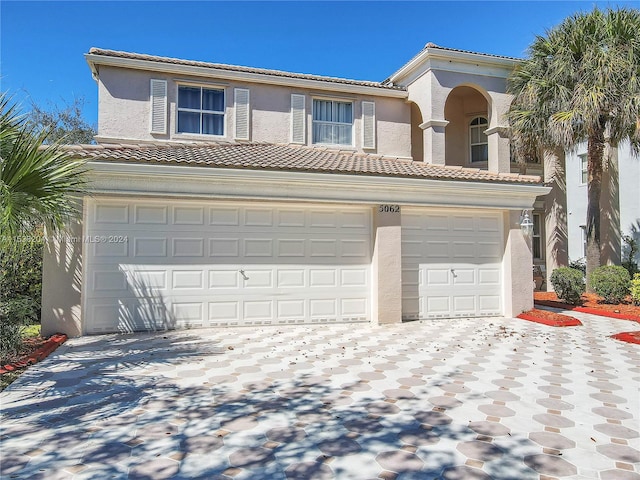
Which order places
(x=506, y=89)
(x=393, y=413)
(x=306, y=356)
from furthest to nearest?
(x=506, y=89)
(x=306, y=356)
(x=393, y=413)

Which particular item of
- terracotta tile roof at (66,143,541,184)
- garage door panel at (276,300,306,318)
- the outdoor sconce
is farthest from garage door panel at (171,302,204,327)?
the outdoor sconce

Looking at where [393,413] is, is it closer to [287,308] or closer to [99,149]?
[287,308]

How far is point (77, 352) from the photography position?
7496 mm

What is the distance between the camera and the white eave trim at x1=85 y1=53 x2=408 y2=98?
42.1 ft

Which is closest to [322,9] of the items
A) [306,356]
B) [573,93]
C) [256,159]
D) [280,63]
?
[280,63]

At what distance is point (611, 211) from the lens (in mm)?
17984

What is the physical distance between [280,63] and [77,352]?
1204cm

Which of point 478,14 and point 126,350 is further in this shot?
point 478,14

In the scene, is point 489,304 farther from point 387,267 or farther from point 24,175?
point 24,175

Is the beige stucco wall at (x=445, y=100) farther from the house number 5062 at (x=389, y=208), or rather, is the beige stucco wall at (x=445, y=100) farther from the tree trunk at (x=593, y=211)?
the house number 5062 at (x=389, y=208)

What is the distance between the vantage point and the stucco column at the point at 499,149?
15438mm

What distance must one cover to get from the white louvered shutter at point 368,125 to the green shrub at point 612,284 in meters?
8.74

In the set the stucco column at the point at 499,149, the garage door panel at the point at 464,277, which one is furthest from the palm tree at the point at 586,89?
the garage door panel at the point at 464,277

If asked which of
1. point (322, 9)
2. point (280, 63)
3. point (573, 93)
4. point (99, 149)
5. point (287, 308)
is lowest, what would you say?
point (287, 308)
